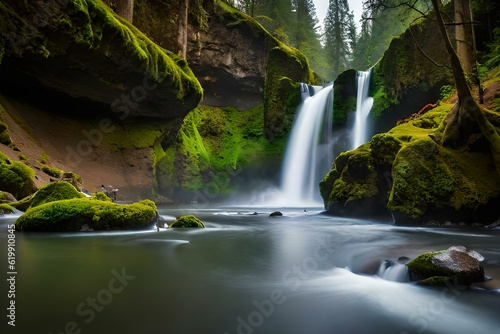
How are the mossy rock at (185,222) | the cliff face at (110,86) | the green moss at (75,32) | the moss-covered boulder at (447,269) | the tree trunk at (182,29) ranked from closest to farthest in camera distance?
the moss-covered boulder at (447,269) < the mossy rock at (185,222) < the green moss at (75,32) < the cliff face at (110,86) < the tree trunk at (182,29)

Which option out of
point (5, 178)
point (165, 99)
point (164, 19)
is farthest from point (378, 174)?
point (164, 19)

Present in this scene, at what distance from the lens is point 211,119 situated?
1180 inches

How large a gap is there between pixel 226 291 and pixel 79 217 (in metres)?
4.50

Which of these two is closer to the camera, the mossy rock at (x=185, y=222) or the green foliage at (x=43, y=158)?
the mossy rock at (x=185, y=222)

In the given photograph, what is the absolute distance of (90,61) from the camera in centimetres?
1412

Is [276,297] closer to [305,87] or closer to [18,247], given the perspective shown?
[18,247]

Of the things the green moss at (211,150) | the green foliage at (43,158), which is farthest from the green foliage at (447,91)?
the green foliage at (43,158)

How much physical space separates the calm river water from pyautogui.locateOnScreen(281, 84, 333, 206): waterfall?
17.3 metres

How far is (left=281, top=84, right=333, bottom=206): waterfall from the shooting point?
23.2 meters

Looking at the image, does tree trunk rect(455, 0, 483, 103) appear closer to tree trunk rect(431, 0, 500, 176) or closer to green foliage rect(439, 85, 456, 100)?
tree trunk rect(431, 0, 500, 176)

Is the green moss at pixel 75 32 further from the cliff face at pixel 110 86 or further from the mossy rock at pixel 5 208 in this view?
the mossy rock at pixel 5 208

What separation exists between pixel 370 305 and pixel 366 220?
310 inches

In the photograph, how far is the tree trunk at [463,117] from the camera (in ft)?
25.9

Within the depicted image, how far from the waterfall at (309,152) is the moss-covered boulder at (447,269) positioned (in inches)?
726
